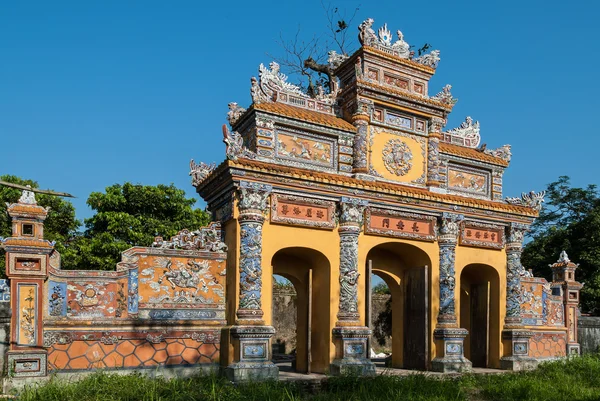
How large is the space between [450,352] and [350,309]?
10.2ft

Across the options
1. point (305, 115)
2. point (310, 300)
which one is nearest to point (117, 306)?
point (310, 300)

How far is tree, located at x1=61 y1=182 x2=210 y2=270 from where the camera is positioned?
20281mm

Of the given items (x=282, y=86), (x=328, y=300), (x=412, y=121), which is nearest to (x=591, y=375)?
(x=328, y=300)

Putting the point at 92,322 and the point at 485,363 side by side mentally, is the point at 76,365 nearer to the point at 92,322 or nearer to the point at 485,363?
the point at 92,322

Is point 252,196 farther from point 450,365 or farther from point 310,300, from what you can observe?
point 450,365

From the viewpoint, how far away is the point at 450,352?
14.5 m

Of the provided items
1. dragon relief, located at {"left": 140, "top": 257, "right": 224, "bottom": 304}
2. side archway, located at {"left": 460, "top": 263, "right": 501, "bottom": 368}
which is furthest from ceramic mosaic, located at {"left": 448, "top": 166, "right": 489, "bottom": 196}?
dragon relief, located at {"left": 140, "top": 257, "right": 224, "bottom": 304}

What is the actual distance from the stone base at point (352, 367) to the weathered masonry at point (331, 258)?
33 millimetres

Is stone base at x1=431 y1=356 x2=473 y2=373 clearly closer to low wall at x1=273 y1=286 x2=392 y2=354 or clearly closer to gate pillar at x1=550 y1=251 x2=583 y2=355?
gate pillar at x1=550 y1=251 x2=583 y2=355

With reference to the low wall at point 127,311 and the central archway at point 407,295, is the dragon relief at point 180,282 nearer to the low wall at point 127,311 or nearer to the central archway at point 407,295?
the low wall at point 127,311

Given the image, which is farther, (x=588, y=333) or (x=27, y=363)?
(x=588, y=333)

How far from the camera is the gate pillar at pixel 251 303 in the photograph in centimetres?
1192

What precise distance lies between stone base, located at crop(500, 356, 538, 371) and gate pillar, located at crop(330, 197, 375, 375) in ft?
14.2

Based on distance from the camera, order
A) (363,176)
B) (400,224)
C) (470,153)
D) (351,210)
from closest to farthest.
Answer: (351,210) → (363,176) → (400,224) → (470,153)
